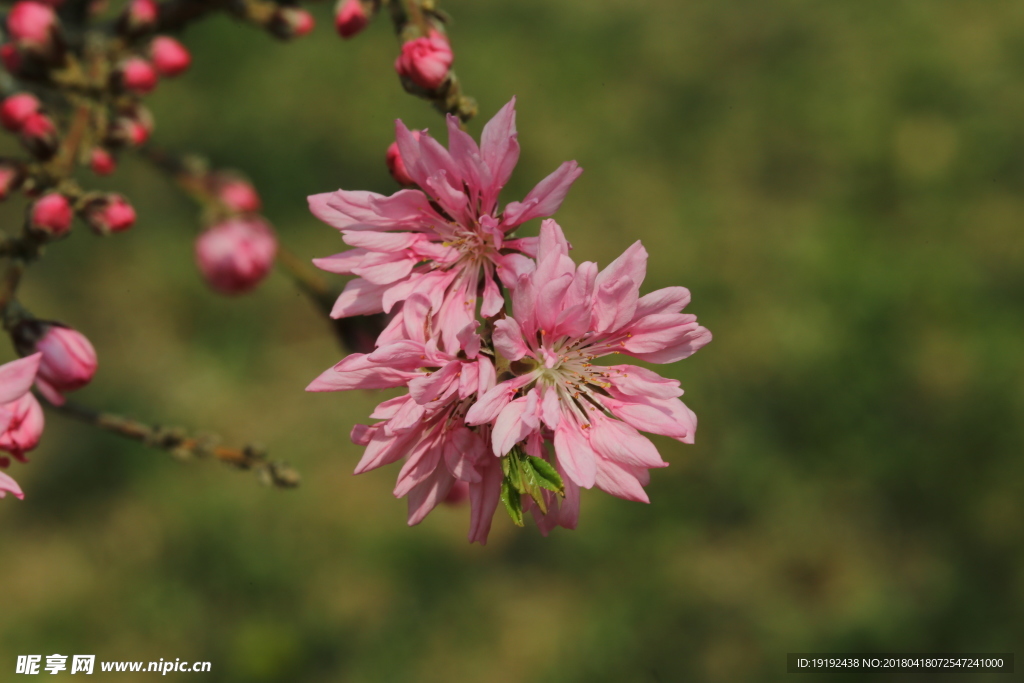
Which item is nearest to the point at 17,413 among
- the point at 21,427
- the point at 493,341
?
the point at 21,427

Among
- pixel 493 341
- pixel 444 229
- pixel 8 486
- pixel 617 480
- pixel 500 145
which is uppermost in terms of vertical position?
pixel 500 145

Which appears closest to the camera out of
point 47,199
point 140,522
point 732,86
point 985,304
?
point 47,199

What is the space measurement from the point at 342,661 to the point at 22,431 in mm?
2252

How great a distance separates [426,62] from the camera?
4.77 ft

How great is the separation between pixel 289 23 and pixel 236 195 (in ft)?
2.66

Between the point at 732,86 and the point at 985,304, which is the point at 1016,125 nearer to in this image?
the point at 985,304

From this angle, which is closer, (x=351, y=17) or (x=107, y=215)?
(x=351, y=17)

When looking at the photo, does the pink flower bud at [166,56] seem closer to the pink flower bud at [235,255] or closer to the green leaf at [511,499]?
the pink flower bud at [235,255]

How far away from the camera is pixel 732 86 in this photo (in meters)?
4.68

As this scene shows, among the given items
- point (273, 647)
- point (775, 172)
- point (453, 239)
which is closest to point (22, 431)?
point (453, 239)

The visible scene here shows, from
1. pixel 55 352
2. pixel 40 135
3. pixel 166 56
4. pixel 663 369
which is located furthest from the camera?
pixel 663 369

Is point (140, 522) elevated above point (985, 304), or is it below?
below

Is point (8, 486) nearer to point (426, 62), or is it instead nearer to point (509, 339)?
point (509, 339)

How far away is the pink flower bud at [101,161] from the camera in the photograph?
192 cm
